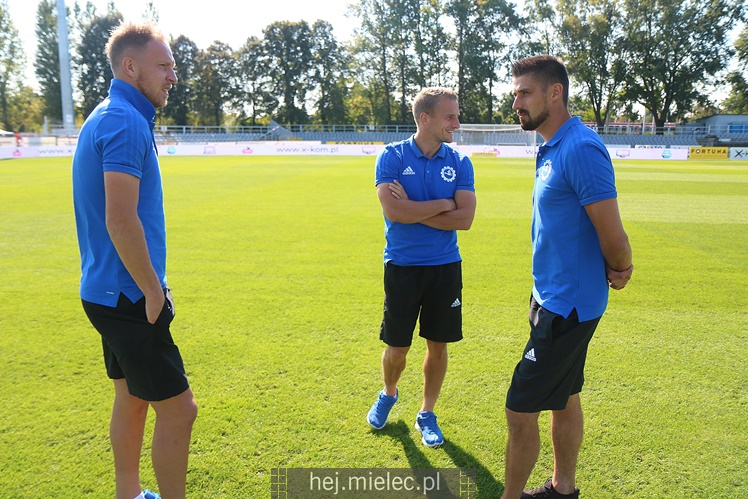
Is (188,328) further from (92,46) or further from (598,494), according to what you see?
(92,46)

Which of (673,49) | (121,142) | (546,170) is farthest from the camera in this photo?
(673,49)

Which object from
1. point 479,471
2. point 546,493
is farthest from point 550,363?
point 479,471

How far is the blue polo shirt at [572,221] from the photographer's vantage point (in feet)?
7.27

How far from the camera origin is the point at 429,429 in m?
3.27

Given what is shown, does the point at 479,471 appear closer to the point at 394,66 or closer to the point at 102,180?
the point at 102,180

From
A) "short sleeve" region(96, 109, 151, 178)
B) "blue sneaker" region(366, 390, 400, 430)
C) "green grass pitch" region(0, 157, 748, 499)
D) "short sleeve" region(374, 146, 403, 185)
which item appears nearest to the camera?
"short sleeve" region(96, 109, 151, 178)

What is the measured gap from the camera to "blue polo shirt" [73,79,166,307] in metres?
2.06

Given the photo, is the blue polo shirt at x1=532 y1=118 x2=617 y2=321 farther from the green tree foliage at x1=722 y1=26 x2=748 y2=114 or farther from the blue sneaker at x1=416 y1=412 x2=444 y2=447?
the green tree foliage at x1=722 y1=26 x2=748 y2=114

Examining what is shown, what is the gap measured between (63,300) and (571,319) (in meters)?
5.62

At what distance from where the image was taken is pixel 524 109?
8.26 feet

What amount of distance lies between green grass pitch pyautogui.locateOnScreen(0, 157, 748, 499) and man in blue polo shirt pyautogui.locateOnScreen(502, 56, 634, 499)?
Result: 2.30ft

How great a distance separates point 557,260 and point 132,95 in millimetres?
2095

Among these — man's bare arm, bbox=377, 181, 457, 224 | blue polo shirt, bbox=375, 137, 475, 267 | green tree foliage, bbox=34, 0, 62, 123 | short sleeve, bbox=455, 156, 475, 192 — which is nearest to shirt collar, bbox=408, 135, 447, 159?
blue polo shirt, bbox=375, 137, 475, 267

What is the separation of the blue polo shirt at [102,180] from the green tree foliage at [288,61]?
66882 mm
